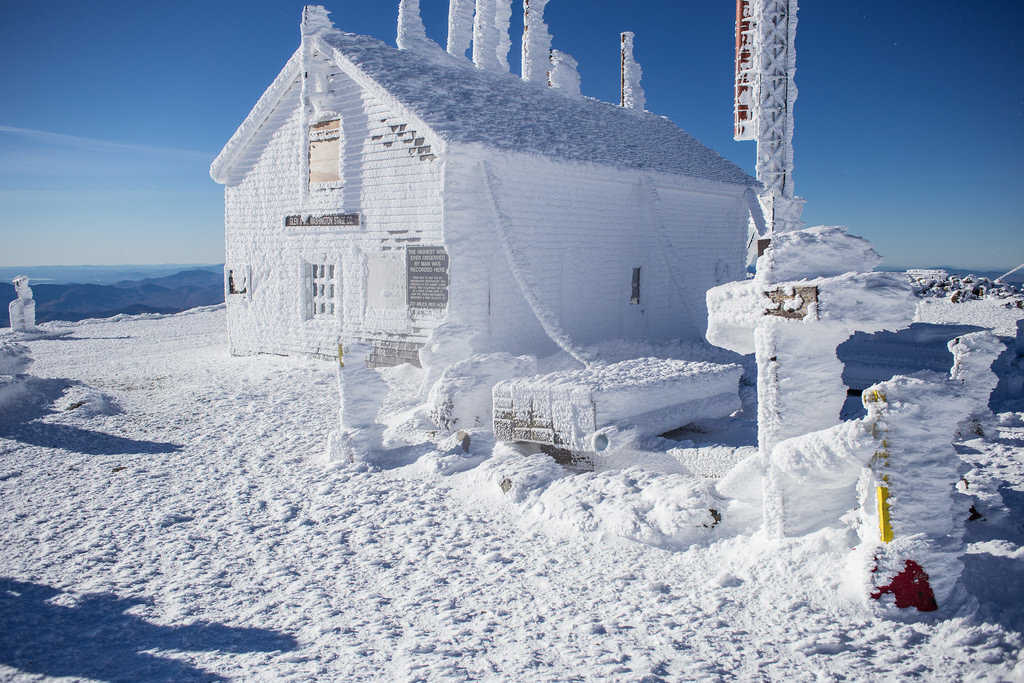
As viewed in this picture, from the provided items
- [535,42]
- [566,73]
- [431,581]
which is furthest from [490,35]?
[431,581]

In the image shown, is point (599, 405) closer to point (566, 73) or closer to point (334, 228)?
point (334, 228)

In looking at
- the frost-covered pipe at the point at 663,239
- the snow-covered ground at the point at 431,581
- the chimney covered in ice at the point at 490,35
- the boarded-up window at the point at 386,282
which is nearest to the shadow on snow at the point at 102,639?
the snow-covered ground at the point at 431,581

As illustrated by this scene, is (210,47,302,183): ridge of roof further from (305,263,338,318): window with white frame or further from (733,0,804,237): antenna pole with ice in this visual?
(733,0,804,237): antenna pole with ice

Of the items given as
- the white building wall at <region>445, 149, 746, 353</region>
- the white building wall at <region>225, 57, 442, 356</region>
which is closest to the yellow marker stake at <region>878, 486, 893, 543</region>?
the white building wall at <region>445, 149, 746, 353</region>

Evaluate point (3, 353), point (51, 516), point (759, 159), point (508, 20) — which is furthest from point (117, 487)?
point (508, 20)

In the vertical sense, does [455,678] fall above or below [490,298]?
below

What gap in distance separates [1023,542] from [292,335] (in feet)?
40.5

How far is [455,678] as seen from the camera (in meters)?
3.21

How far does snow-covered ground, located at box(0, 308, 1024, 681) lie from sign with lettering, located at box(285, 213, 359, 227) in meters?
6.20

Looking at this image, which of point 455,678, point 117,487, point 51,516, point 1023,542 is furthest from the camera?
point 117,487

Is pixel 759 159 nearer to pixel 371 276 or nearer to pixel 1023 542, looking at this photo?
pixel 371 276

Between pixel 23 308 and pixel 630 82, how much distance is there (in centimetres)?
2118

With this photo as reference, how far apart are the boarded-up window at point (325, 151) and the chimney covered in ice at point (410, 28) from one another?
3948 mm

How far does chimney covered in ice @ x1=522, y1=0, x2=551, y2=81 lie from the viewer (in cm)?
1889
